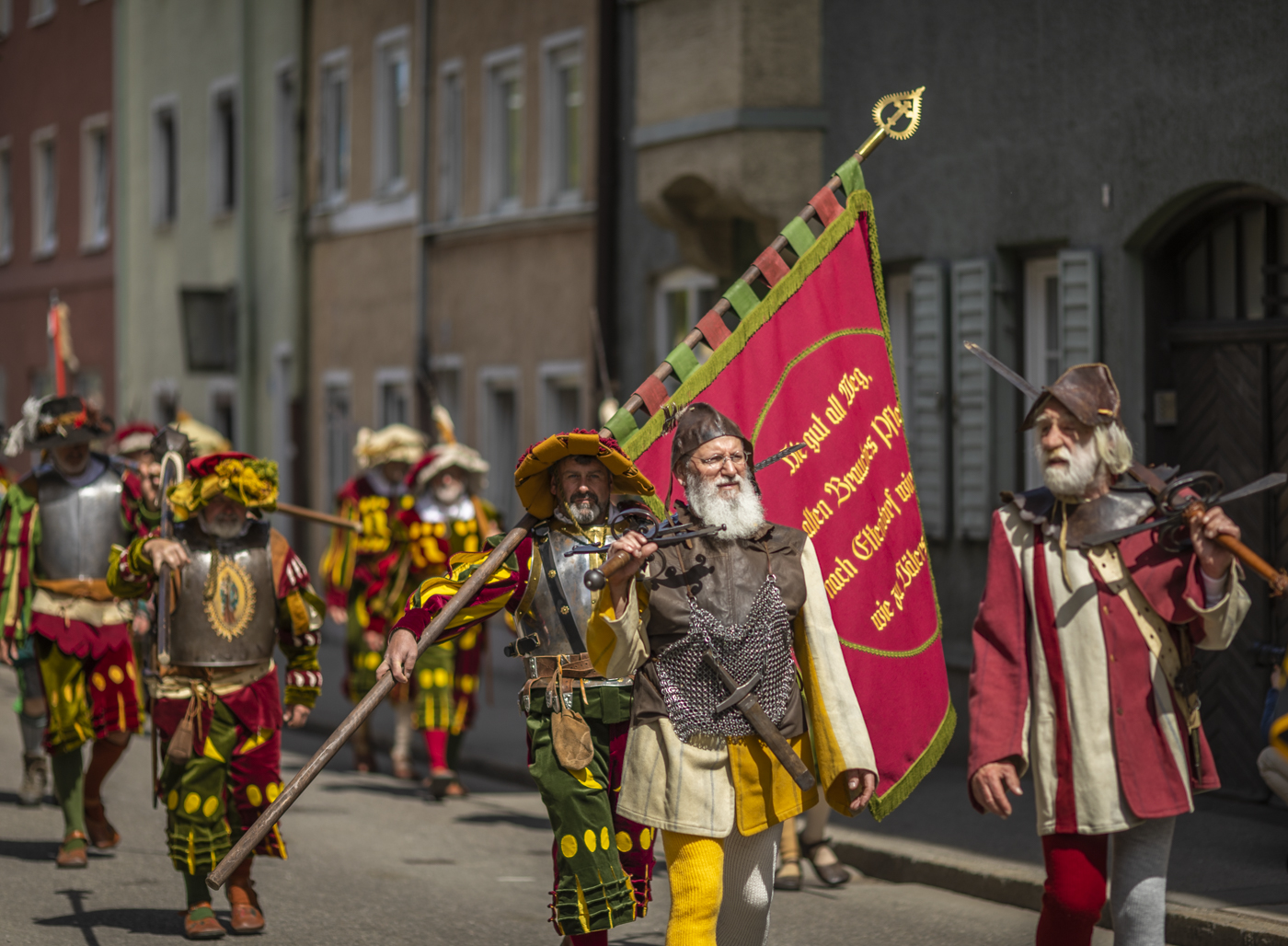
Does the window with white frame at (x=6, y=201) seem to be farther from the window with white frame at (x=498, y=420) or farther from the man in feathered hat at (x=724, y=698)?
the man in feathered hat at (x=724, y=698)

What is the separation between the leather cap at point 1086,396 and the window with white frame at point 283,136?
2177 cm

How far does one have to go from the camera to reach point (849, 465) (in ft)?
23.7

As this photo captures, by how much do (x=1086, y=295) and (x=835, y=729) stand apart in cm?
697

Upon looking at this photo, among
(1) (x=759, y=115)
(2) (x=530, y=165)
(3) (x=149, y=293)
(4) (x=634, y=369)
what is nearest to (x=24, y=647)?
(1) (x=759, y=115)

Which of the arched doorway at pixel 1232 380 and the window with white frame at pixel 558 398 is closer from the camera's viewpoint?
the arched doorway at pixel 1232 380

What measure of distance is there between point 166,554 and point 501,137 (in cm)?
1387

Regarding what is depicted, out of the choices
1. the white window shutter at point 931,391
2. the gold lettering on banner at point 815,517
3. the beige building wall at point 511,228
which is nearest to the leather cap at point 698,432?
the gold lettering on banner at point 815,517

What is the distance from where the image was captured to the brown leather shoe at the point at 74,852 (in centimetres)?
977

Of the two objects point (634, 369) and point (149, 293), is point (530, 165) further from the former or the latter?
point (149, 293)

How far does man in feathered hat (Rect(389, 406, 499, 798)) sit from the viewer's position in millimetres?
12555

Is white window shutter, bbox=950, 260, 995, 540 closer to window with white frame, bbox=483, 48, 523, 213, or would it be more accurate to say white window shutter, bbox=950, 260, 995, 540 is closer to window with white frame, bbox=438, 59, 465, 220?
window with white frame, bbox=483, 48, 523, 213

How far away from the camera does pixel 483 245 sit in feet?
71.4

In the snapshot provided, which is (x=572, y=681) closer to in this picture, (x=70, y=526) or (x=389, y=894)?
(x=389, y=894)

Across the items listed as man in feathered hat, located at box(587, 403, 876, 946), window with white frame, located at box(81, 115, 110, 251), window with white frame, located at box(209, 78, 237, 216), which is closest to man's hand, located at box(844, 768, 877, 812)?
man in feathered hat, located at box(587, 403, 876, 946)
